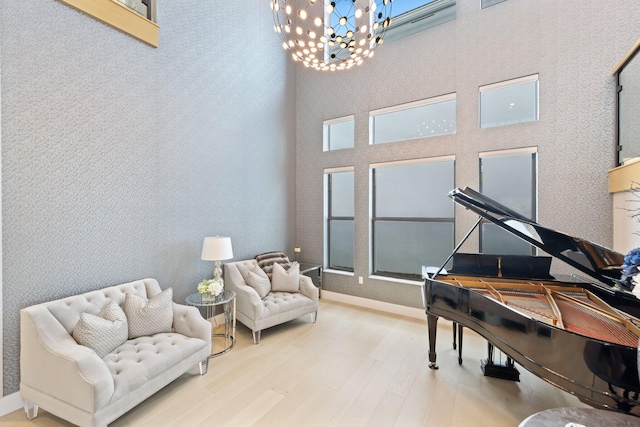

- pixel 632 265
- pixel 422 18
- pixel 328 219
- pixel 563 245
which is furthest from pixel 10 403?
pixel 422 18

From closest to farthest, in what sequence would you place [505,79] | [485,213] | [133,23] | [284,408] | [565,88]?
[284,408] → [485,213] → [133,23] → [565,88] → [505,79]

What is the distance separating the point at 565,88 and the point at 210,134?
15.3ft

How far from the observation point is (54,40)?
244cm

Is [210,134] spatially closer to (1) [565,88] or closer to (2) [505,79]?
(2) [505,79]

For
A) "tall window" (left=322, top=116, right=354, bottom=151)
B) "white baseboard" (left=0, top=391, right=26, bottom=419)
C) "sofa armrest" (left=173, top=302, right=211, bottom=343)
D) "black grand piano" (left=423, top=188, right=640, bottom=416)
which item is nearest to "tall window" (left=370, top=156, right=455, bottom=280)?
"tall window" (left=322, top=116, right=354, bottom=151)

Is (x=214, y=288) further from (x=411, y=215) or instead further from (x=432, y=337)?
(x=411, y=215)

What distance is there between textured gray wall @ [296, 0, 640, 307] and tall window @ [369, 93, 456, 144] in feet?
0.42

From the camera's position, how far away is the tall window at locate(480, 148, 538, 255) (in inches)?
142

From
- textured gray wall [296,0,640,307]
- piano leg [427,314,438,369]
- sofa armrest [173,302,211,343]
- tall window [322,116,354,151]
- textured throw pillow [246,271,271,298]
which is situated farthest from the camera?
tall window [322,116,354,151]

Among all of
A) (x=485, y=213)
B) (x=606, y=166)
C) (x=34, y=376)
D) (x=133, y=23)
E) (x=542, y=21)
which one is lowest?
(x=34, y=376)

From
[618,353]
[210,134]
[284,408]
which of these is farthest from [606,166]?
[210,134]

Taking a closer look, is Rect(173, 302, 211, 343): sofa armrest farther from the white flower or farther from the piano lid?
the piano lid

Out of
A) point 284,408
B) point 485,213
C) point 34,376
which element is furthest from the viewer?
point 485,213

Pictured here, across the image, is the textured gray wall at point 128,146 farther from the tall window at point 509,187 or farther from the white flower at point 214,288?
the tall window at point 509,187
